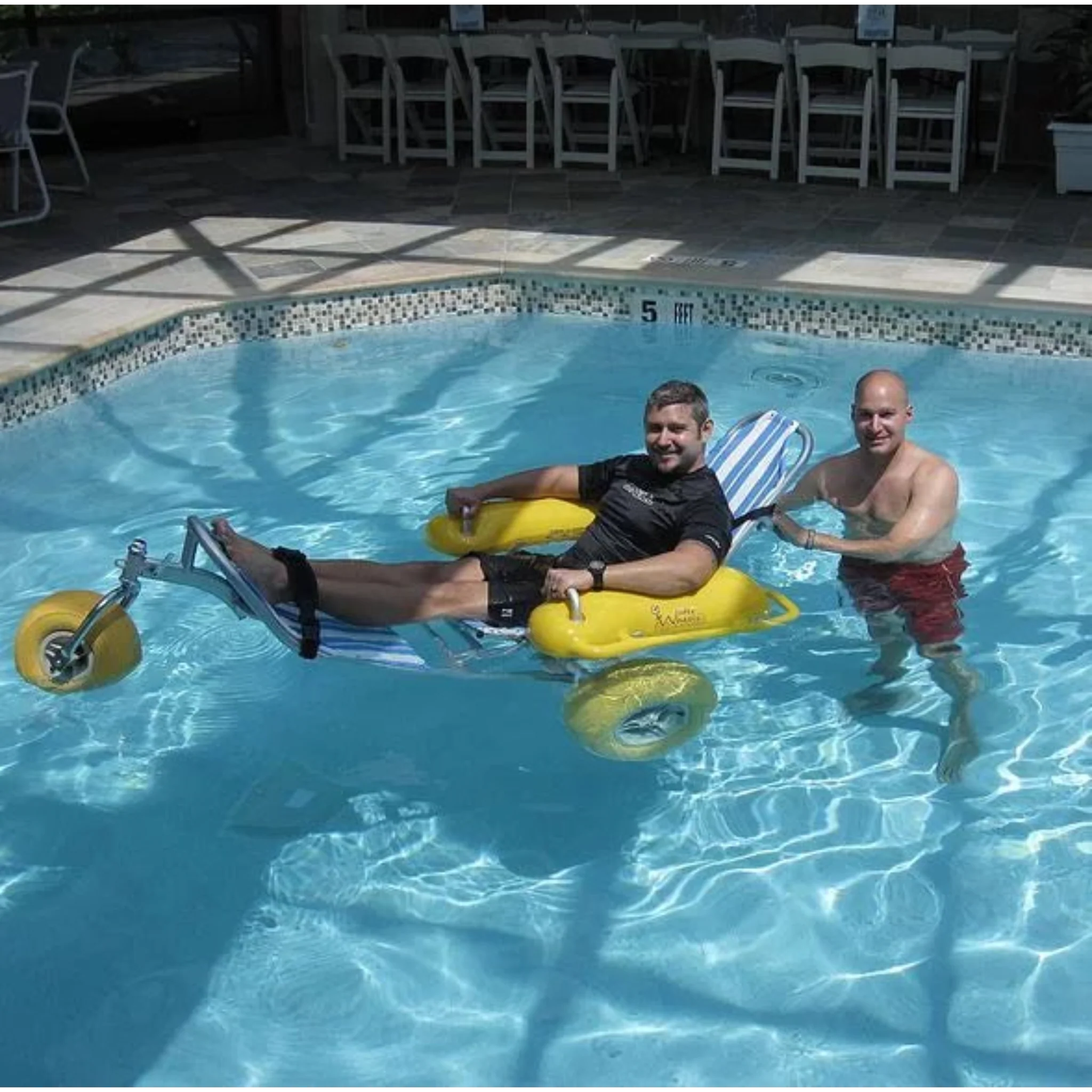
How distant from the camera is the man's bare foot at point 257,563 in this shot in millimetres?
3586

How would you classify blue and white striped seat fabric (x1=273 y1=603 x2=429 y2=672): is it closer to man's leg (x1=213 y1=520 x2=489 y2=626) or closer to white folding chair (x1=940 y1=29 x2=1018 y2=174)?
man's leg (x1=213 y1=520 x2=489 y2=626)

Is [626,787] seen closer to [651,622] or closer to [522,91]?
[651,622]

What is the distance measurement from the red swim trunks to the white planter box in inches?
197

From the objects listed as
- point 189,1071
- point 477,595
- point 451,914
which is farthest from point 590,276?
point 189,1071

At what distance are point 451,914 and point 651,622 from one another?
0.77m

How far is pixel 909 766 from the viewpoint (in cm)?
389

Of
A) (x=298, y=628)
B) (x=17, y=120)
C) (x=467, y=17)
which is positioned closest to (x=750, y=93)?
(x=467, y=17)

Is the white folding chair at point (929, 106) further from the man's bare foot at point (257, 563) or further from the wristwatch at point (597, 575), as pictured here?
the man's bare foot at point (257, 563)

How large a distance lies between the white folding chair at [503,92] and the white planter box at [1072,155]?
2874 millimetres

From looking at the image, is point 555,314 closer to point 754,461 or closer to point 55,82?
point 754,461

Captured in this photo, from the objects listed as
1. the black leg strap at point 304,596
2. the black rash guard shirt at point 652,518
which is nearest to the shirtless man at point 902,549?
the black rash guard shirt at point 652,518

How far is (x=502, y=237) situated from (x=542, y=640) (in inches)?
185

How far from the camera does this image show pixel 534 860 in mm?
3617

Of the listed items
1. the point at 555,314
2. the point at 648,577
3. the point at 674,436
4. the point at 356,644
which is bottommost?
the point at 555,314
